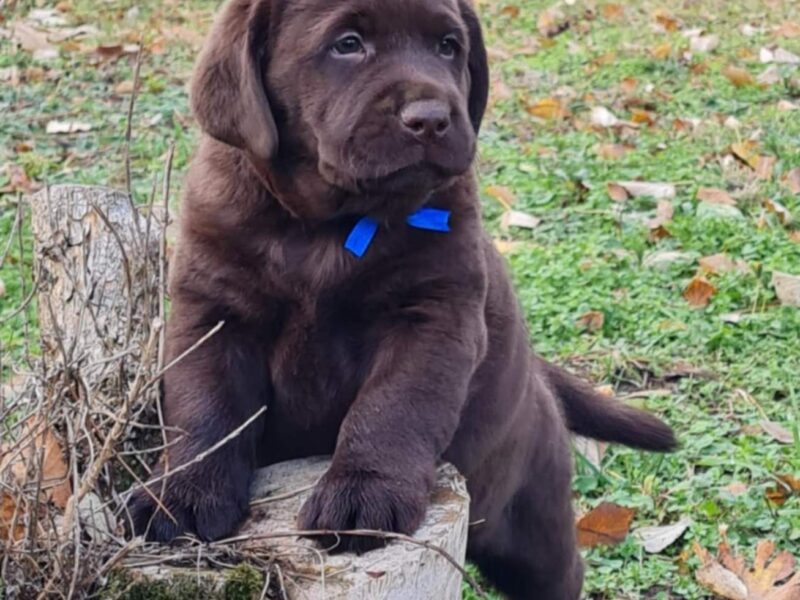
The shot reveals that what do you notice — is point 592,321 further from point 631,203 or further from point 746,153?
point 746,153

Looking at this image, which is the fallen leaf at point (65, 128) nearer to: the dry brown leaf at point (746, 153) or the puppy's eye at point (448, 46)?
the dry brown leaf at point (746, 153)

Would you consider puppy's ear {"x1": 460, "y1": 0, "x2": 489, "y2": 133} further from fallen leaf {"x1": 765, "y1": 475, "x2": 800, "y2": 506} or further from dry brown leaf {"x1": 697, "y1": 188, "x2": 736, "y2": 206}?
dry brown leaf {"x1": 697, "y1": 188, "x2": 736, "y2": 206}

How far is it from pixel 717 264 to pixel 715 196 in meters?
0.65

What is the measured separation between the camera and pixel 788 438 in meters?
4.41

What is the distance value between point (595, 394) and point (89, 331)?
140 centimetres

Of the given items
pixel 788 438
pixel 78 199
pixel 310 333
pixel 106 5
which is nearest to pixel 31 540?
pixel 310 333

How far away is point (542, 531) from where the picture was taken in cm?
379

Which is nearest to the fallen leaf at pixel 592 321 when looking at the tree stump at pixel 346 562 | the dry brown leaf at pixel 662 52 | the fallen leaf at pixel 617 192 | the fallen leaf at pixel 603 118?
the fallen leaf at pixel 617 192

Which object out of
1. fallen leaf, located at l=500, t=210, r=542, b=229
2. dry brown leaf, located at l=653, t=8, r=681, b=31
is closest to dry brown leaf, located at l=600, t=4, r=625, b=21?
dry brown leaf, located at l=653, t=8, r=681, b=31

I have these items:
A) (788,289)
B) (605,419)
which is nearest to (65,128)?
(788,289)

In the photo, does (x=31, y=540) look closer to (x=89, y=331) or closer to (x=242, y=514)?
(x=242, y=514)

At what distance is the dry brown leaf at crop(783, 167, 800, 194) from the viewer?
20.0 feet

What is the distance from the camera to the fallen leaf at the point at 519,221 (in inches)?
236

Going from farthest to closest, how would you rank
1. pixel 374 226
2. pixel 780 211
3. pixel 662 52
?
pixel 662 52 < pixel 780 211 < pixel 374 226
